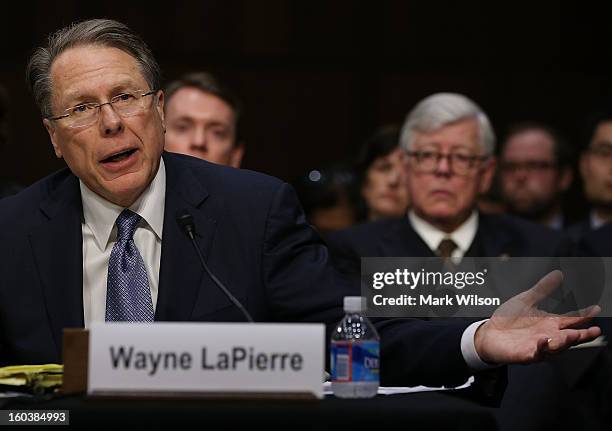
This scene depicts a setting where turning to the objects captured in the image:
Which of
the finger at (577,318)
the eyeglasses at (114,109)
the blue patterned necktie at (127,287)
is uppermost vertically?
the eyeglasses at (114,109)

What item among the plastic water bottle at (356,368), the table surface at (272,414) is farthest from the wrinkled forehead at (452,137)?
the table surface at (272,414)

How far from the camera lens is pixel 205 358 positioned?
2016 mm

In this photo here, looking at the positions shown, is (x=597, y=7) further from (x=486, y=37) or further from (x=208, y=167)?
(x=208, y=167)

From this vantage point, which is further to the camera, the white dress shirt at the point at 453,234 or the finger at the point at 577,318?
the white dress shirt at the point at 453,234

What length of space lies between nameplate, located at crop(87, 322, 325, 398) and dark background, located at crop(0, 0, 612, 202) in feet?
16.5

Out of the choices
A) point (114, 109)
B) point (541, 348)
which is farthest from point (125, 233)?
point (541, 348)

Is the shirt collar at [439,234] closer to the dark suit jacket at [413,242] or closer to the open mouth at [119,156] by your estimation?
the dark suit jacket at [413,242]

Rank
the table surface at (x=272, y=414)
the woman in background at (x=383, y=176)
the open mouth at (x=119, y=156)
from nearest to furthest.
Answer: the table surface at (x=272, y=414) → the open mouth at (x=119, y=156) → the woman in background at (x=383, y=176)

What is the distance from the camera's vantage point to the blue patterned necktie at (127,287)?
270cm

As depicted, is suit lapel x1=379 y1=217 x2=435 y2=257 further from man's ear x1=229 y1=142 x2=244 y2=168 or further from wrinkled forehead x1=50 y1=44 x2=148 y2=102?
wrinkled forehead x1=50 y1=44 x2=148 y2=102

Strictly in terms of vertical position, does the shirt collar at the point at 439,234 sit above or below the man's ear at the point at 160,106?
above

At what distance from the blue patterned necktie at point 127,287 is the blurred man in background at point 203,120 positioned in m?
1.85

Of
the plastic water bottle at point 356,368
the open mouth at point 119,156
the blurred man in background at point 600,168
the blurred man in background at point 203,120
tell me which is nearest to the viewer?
the plastic water bottle at point 356,368

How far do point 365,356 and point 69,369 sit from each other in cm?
61
